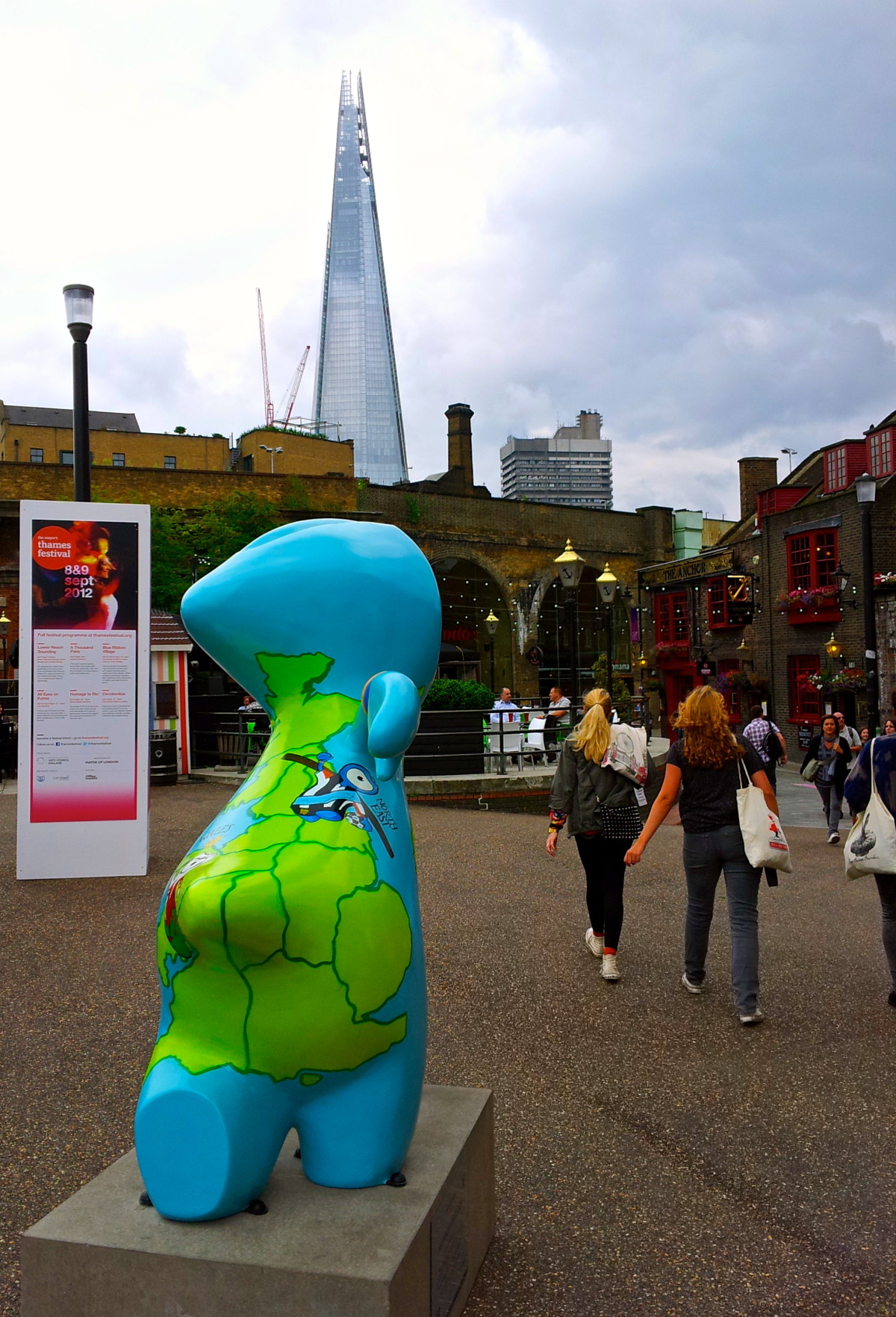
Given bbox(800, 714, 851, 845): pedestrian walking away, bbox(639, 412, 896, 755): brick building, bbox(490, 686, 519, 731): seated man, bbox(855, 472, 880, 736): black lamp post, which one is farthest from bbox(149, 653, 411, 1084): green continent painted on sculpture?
bbox(639, 412, 896, 755): brick building

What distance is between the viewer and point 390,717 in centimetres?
237

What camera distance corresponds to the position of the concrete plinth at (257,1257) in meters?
2.08

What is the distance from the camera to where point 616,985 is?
5.28m

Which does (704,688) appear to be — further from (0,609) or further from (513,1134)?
(0,609)

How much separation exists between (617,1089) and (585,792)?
182cm

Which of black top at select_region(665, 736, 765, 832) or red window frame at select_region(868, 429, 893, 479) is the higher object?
red window frame at select_region(868, 429, 893, 479)

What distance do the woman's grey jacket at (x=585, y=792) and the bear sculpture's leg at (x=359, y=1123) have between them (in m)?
3.11

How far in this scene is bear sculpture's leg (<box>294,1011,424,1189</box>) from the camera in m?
2.29

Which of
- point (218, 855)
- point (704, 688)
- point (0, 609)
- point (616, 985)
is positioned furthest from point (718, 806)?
point (0, 609)

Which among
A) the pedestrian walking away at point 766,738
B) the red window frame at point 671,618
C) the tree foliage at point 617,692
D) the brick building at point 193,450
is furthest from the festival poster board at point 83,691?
the brick building at point 193,450

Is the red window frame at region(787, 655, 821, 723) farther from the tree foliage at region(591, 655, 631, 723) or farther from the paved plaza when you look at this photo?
the paved plaza

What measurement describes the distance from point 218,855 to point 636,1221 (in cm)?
186

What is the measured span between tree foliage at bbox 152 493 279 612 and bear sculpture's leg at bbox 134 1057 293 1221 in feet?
82.8

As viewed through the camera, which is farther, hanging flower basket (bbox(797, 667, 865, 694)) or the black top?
hanging flower basket (bbox(797, 667, 865, 694))
